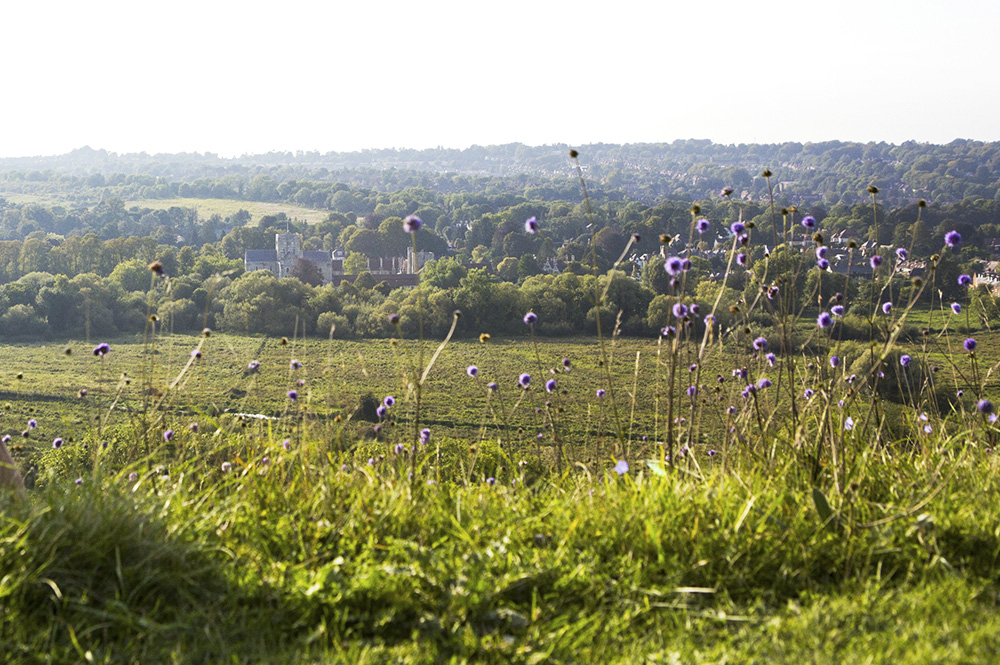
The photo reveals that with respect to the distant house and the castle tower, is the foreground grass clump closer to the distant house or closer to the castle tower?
the distant house

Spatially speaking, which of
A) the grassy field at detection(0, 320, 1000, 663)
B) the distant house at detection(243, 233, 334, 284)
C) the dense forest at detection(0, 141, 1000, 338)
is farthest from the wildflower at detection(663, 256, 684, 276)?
the distant house at detection(243, 233, 334, 284)

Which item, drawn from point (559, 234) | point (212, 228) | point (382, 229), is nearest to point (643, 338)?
point (559, 234)

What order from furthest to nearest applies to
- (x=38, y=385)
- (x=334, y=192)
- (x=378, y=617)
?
(x=334, y=192)
(x=38, y=385)
(x=378, y=617)

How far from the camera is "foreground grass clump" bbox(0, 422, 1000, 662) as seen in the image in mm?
2117

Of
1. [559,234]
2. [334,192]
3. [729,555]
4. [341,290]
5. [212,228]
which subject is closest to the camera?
[729,555]

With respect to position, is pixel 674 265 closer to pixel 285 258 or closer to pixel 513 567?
pixel 513 567

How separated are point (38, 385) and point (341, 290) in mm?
30847

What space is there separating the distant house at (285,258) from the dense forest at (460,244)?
9.46 ft

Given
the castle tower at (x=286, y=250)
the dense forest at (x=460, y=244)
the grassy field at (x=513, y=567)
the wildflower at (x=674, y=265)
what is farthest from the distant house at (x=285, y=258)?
the grassy field at (x=513, y=567)

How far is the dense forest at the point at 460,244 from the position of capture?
29062 mm

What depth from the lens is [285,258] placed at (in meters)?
92.5

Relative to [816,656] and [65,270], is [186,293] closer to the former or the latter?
[65,270]

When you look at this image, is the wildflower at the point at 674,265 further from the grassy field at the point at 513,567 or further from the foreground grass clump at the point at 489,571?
the foreground grass clump at the point at 489,571

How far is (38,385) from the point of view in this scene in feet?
129
